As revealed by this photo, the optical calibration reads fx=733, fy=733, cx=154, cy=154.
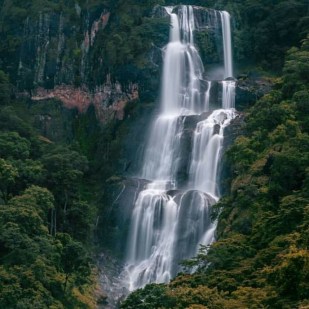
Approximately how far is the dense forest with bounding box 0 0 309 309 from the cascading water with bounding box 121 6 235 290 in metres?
1.27

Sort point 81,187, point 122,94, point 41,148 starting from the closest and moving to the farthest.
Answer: point 41,148 < point 81,187 < point 122,94

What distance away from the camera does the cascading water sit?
39500 millimetres

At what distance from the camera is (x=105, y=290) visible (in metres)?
37.9

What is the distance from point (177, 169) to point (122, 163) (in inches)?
180

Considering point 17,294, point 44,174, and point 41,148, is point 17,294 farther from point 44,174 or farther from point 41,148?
point 41,148

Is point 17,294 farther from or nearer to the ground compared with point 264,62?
nearer to the ground

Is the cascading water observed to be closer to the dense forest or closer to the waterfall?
the waterfall

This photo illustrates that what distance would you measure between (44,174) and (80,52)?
1706 cm

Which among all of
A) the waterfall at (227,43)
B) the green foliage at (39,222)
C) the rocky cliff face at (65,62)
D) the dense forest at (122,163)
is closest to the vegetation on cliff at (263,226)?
the dense forest at (122,163)

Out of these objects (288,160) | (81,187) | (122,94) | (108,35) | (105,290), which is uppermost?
(108,35)

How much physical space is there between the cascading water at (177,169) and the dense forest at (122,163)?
4.16ft

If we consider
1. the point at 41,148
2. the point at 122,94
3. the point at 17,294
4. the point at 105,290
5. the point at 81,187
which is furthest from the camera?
the point at 122,94

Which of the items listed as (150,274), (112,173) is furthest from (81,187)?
(150,274)

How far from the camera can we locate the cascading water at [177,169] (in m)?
39.5
